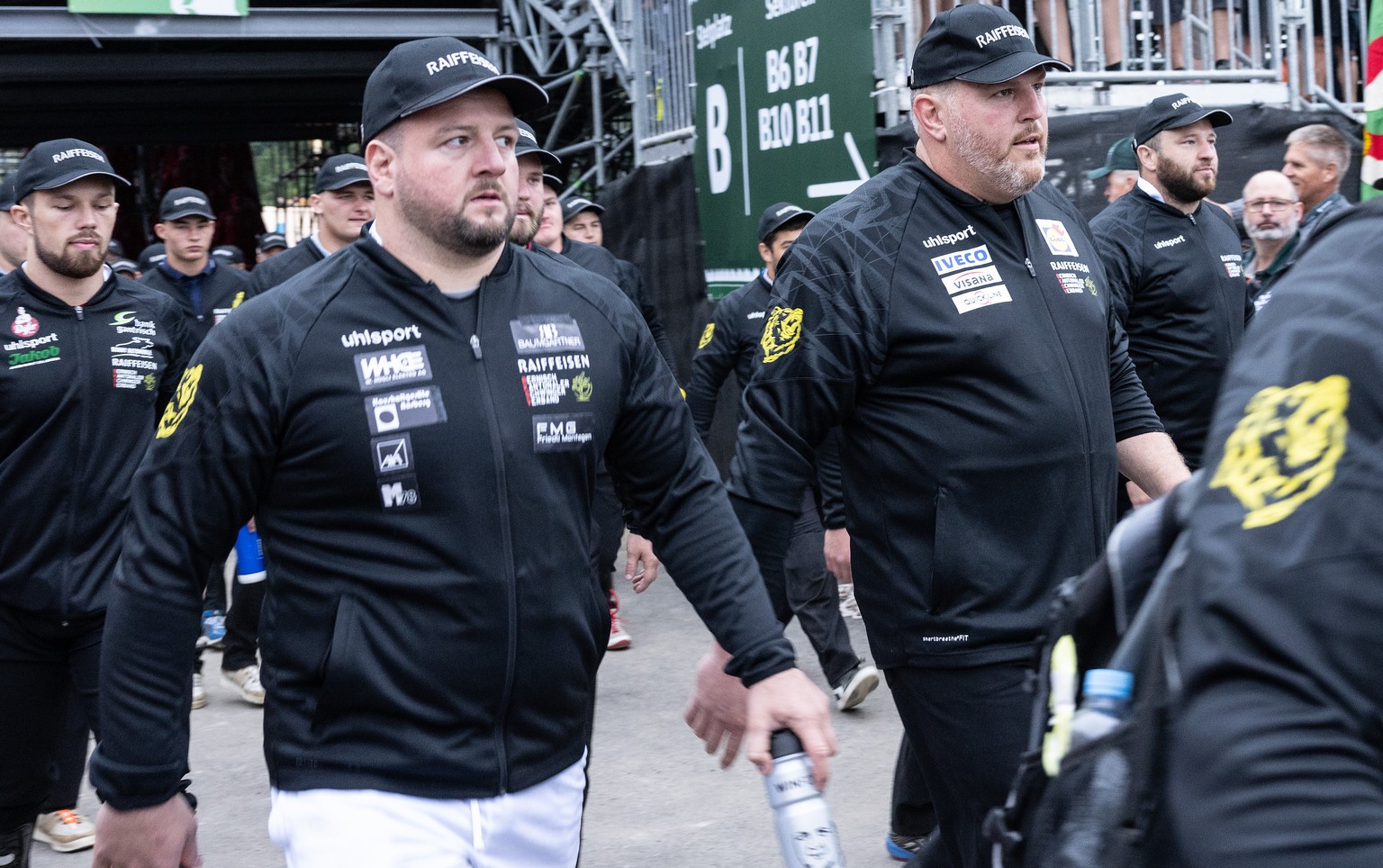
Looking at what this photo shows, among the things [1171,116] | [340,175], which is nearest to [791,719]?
[1171,116]

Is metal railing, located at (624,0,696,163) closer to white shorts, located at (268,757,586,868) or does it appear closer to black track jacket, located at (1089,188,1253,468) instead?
black track jacket, located at (1089,188,1253,468)

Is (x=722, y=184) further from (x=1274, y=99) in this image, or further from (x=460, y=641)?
(x=460, y=641)

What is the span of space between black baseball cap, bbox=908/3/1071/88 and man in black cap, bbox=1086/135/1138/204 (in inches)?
181

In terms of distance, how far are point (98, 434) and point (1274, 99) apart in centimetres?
709

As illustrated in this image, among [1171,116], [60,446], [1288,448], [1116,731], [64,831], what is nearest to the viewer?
[1288,448]

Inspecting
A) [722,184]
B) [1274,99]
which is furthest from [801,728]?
[722,184]

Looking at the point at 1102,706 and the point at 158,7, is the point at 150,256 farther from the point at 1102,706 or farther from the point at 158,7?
the point at 1102,706

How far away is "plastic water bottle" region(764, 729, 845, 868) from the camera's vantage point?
2.69 m

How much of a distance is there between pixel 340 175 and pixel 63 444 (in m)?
2.36

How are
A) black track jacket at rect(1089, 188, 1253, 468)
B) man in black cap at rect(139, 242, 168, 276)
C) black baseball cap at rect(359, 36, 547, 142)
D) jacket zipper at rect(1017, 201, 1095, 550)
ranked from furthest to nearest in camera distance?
man in black cap at rect(139, 242, 168, 276), black track jacket at rect(1089, 188, 1253, 468), jacket zipper at rect(1017, 201, 1095, 550), black baseball cap at rect(359, 36, 547, 142)

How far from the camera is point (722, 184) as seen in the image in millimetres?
11117

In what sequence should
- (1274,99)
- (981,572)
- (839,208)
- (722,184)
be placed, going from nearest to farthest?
(981,572)
(839,208)
(1274,99)
(722,184)

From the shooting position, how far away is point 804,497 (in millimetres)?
6684

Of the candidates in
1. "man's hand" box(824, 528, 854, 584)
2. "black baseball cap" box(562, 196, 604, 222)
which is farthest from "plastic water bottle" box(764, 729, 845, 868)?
"black baseball cap" box(562, 196, 604, 222)
